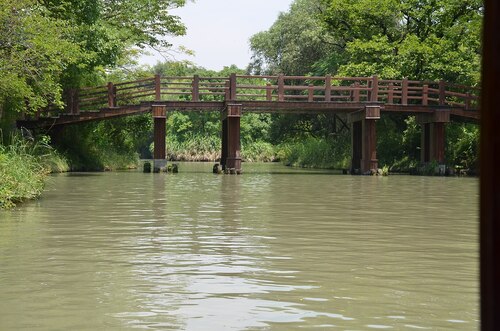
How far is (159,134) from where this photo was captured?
117 ft

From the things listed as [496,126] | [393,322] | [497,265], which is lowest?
[393,322]

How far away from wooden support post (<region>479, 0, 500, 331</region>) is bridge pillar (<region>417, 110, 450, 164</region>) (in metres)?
35.9

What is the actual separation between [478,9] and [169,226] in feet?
110

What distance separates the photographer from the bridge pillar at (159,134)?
35469 mm

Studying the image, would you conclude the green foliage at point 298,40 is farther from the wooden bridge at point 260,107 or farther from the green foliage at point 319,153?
the wooden bridge at point 260,107

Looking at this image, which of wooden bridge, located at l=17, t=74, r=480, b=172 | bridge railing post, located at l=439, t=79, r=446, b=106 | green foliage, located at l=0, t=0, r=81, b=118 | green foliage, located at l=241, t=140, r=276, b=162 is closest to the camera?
green foliage, located at l=0, t=0, r=81, b=118

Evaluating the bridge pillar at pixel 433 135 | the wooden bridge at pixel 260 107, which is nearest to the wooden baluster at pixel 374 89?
the wooden bridge at pixel 260 107

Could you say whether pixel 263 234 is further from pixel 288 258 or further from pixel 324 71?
pixel 324 71

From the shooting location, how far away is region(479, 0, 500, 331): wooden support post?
4.32 feet

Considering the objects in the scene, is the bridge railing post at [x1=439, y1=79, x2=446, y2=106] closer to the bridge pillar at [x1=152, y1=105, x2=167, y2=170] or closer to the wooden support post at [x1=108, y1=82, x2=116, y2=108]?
the bridge pillar at [x1=152, y1=105, x2=167, y2=170]

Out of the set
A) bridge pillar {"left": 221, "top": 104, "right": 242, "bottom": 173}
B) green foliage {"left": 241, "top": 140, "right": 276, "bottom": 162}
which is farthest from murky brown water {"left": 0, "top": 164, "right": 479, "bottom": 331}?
green foliage {"left": 241, "top": 140, "right": 276, "bottom": 162}

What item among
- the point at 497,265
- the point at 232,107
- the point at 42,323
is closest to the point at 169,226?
the point at 42,323

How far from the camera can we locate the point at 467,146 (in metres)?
39.2

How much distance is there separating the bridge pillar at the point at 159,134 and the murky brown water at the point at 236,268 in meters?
19.5
